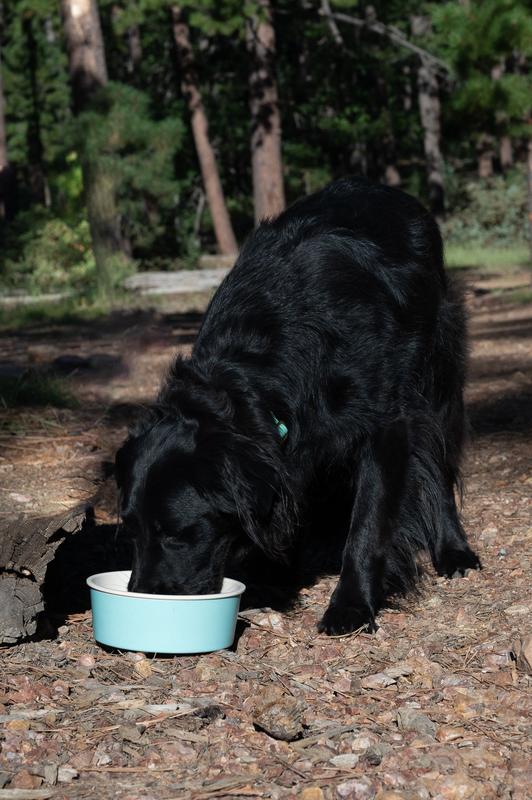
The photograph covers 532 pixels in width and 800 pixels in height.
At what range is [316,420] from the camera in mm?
3430

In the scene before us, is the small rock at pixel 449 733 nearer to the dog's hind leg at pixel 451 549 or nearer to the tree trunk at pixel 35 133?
the dog's hind leg at pixel 451 549

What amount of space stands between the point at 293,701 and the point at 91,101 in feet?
40.9

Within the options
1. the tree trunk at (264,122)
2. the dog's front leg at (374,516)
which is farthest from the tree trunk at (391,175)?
the dog's front leg at (374,516)

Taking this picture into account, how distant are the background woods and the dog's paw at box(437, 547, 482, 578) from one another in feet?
30.7

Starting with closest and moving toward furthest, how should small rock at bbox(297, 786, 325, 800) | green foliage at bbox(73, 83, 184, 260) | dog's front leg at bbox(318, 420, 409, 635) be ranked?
small rock at bbox(297, 786, 325, 800) < dog's front leg at bbox(318, 420, 409, 635) < green foliage at bbox(73, 83, 184, 260)

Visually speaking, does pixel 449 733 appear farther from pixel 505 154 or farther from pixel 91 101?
pixel 505 154

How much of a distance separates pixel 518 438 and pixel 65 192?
21.8 metres

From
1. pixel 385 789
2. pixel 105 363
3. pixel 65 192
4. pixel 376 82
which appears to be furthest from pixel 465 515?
pixel 376 82

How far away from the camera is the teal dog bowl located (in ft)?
9.48

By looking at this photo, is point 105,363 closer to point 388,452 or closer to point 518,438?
point 518,438

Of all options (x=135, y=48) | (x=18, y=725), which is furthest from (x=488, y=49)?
(x=135, y=48)

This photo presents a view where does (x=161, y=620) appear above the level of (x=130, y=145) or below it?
below

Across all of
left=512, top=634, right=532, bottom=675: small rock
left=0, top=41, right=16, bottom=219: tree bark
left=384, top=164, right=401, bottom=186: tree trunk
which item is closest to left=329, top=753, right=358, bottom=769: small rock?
left=512, top=634, right=532, bottom=675: small rock

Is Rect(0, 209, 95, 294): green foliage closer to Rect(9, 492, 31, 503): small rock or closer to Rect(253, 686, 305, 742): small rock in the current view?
Rect(9, 492, 31, 503): small rock
